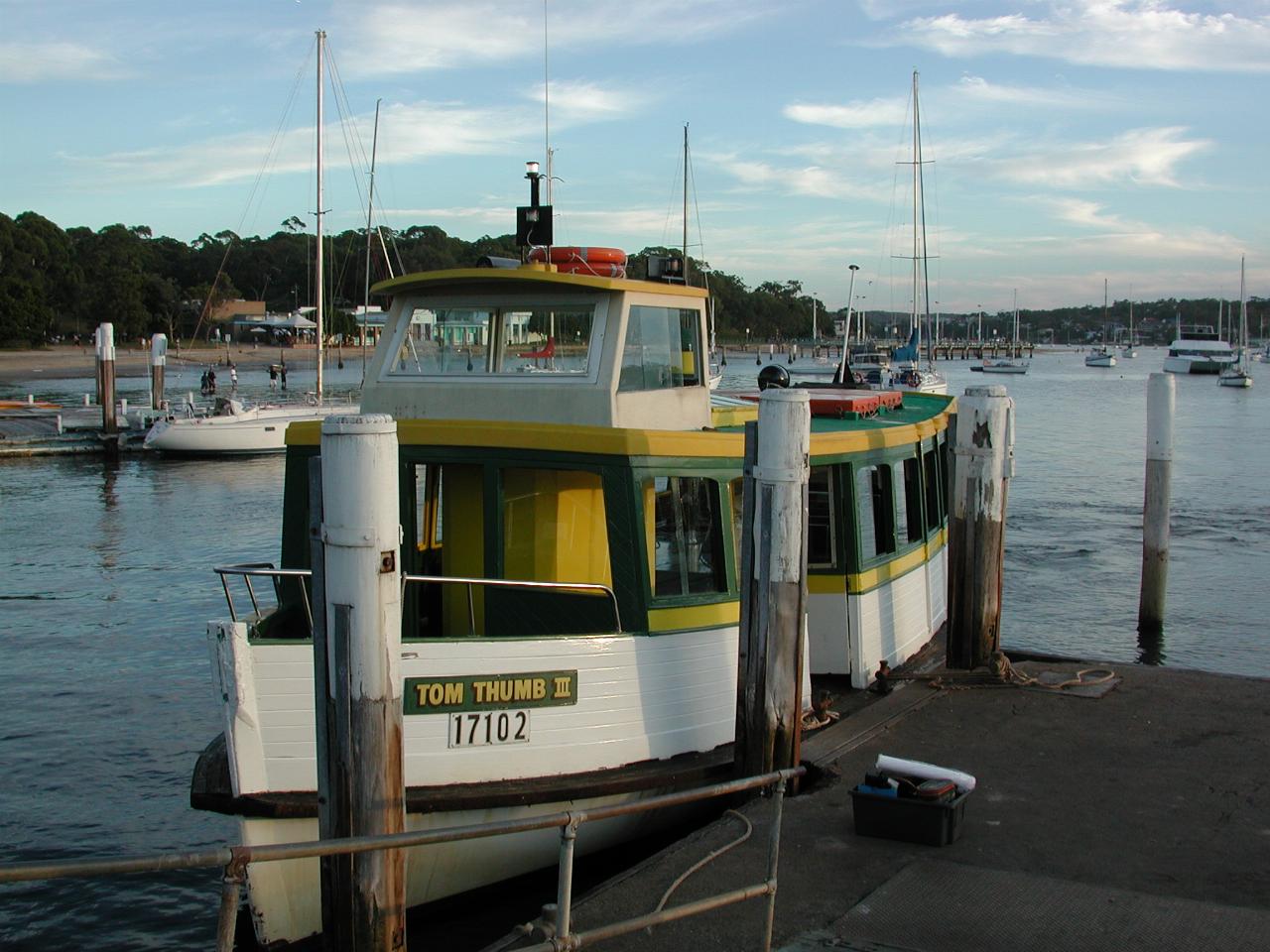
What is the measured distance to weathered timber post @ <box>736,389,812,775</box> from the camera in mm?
8211

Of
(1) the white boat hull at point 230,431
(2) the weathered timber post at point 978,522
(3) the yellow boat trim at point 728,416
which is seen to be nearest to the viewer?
(2) the weathered timber post at point 978,522

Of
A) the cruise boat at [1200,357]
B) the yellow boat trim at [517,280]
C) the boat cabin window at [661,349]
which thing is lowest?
the boat cabin window at [661,349]

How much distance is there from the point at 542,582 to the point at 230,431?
111 feet

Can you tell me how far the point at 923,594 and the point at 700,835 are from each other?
5.70 meters

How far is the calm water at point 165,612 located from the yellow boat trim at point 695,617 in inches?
156

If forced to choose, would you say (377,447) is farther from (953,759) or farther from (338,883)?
(953,759)

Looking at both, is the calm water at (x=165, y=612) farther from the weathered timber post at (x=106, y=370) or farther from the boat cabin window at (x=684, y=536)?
Answer: the boat cabin window at (x=684, y=536)

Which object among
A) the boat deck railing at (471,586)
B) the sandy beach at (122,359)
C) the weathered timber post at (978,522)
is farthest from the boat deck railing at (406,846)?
the sandy beach at (122,359)

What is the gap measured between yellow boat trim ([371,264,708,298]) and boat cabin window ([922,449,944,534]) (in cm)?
431

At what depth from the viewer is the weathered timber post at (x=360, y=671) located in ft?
19.7

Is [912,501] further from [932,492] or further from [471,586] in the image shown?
[471,586]

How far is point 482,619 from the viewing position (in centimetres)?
896

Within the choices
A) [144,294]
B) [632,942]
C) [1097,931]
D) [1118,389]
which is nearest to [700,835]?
[632,942]

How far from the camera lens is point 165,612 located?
19812 millimetres
